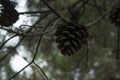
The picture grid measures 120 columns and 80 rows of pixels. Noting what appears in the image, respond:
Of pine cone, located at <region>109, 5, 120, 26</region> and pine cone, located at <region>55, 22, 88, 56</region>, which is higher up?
pine cone, located at <region>55, 22, 88, 56</region>

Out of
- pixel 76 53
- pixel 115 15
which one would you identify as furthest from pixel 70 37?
pixel 76 53

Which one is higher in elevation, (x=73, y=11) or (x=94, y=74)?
(x=73, y=11)

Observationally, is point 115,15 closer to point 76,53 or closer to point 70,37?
point 70,37

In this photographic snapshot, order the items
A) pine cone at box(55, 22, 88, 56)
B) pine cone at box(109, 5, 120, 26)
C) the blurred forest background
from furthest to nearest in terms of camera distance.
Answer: the blurred forest background
pine cone at box(109, 5, 120, 26)
pine cone at box(55, 22, 88, 56)

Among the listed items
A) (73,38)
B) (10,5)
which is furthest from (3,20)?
(73,38)

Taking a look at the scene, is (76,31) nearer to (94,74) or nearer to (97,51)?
(97,51)

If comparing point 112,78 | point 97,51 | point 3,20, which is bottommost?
point 112,78

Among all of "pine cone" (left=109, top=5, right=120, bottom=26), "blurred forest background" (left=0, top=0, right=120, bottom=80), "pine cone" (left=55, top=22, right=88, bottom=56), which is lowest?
"blurred forest background" (left=0, top=0, right=120, bottom=80)

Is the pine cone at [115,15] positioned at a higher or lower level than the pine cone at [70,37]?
lower

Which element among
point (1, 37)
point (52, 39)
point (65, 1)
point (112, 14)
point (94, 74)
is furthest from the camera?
point (94, 74)
